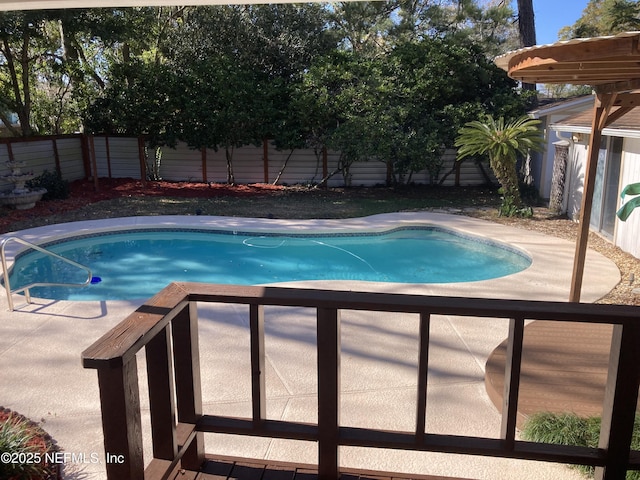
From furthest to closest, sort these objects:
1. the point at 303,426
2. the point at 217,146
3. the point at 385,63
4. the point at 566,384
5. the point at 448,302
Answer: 1. the point at 217,146
2. the point at 385,63
3. the point at 566,384
4. the point at 303,426
5. the point at 448,302

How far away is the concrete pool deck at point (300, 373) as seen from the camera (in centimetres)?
297

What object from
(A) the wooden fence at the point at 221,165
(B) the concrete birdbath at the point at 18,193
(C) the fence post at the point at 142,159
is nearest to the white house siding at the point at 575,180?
(A) the wooden fence at the point at 221,165

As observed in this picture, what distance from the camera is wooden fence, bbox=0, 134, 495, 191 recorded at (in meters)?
14.7

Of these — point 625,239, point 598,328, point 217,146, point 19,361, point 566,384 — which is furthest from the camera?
point 217,146

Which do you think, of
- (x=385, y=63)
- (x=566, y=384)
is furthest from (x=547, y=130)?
(x=566, y=384)

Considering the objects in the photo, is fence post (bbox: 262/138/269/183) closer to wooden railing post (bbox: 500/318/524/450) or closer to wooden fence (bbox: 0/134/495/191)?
wooden fence (bbox: 0/134/495/191)

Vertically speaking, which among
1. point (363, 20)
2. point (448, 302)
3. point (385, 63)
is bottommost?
point (448, 302)

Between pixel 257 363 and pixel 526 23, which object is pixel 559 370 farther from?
pixel 526 23

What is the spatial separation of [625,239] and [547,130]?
210 inches

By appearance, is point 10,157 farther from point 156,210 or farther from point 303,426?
point 303,426

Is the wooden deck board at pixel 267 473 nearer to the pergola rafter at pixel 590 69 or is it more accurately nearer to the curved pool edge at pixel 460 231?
the pergola rafter at pixel 590 69

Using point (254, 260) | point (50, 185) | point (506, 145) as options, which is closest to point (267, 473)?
point (254, 260)

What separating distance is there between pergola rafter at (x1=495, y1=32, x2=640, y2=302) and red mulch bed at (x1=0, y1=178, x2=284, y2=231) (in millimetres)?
10061

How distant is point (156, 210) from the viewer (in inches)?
462
